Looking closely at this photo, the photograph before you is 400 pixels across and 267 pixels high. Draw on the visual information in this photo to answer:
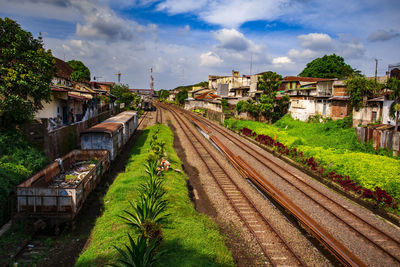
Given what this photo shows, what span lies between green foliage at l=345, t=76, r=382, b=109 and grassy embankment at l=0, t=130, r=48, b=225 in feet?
94.7

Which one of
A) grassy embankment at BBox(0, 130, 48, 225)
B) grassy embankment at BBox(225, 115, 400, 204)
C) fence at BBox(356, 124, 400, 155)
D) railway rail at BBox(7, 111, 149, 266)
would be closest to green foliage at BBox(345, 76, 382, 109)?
grassy embankment at BBox(225, 115, 400, 204)

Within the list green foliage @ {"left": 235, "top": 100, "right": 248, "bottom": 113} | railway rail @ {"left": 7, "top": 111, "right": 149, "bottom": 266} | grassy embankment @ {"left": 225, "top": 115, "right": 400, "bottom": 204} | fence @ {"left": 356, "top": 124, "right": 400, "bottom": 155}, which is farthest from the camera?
green foliage @ {"left": 235, "top": 100, "right": 248, "bottom": 113}

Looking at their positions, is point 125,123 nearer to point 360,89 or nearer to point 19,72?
point 19,72

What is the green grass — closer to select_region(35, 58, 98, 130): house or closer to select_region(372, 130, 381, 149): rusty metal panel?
select_region(35, 58, 98, 130): house

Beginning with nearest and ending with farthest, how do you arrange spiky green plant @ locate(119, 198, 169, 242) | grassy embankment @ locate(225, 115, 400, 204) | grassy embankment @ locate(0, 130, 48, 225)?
spiky green plant @ locate(119, 198, 169, 242)
grassy embankment @ locate(0, 130, 48, 225)
grassy embankment @ locate(225, 115, 400, 204)

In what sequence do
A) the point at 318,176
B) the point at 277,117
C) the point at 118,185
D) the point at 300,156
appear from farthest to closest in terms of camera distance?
the point at 277,117
the point at 300,156
the point at 318,176
the point at 118,185

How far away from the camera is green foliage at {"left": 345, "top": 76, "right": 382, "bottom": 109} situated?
26209mm

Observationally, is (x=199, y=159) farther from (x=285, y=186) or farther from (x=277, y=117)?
(x=277, y=117)

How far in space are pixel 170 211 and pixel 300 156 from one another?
14274 mm

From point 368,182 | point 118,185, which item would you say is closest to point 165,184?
point 118,185

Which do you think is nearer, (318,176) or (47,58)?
(47,58)

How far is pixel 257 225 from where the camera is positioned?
10922 mm

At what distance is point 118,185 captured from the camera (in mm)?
14164

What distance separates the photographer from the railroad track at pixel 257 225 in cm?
881
